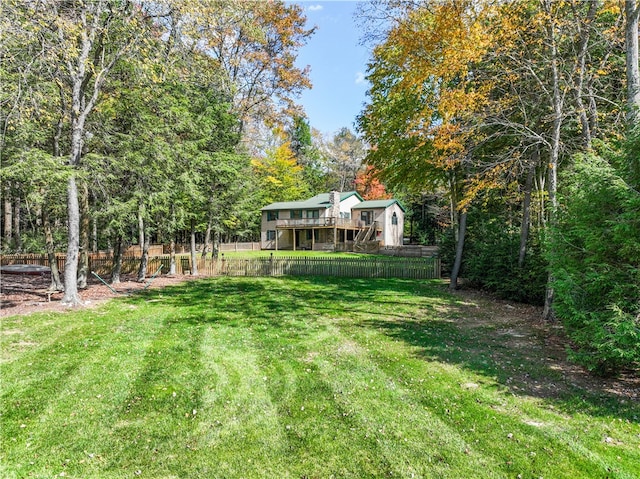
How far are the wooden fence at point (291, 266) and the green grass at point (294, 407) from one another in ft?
29.8

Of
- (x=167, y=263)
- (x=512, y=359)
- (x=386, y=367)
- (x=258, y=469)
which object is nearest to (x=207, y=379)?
(x=258, y=469)

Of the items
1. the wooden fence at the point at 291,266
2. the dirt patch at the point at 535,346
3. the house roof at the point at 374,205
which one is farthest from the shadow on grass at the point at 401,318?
the house roof at the point at 374,205

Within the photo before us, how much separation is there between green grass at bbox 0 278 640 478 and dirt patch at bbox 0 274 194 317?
62.9 inches

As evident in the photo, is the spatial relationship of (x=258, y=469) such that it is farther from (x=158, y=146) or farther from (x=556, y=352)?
(x=158, y=146)

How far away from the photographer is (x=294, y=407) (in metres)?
4.59

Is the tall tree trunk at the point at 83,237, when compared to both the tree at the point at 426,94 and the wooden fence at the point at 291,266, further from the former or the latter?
the tree at the point at 426,94

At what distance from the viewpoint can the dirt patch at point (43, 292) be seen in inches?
385

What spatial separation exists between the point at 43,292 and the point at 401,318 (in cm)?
1240

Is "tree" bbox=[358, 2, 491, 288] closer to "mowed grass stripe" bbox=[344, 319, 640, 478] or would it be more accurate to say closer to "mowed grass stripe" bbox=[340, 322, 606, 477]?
"mowed grass stripe" bbox=[344, 319, 640, 478]

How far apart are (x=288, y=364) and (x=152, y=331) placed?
149 inches

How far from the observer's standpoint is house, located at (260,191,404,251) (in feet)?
117

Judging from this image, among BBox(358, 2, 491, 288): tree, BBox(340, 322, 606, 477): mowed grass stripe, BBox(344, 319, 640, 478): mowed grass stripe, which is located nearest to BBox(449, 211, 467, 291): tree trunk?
Result: BBox(358, 2, 491, 288): tree

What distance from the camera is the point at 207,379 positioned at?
17.7 feet

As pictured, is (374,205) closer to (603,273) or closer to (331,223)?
(331,223)
